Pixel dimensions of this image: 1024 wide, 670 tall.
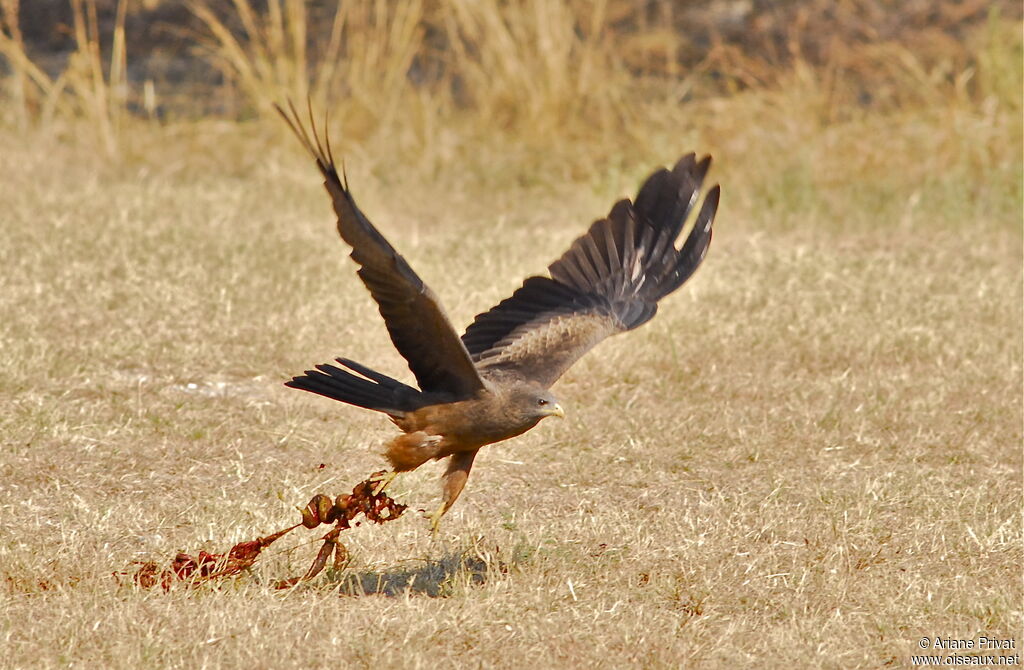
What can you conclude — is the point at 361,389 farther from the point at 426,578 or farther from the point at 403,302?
the point at 426,578

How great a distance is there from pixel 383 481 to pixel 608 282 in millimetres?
1343

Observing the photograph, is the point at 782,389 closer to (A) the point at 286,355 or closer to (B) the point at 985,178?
(A) the point at 286,355

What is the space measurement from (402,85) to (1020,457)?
5.60 meters

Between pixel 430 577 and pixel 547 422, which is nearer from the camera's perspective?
pixel 430 577

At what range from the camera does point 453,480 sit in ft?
13.7

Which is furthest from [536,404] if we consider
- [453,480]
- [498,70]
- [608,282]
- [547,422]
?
[498,70]

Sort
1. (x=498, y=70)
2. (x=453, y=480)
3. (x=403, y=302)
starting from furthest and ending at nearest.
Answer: (x=498, y=70), (x=453, y=480), (x=403, y=302)

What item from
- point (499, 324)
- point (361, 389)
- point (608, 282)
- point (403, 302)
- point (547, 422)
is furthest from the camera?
point (547, 422)

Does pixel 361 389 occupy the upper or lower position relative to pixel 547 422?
upper

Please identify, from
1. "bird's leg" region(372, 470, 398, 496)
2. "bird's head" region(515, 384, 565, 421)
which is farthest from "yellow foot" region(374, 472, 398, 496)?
"bird's head" region(515, 384, 565, 421)

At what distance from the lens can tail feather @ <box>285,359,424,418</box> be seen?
3.94 meters

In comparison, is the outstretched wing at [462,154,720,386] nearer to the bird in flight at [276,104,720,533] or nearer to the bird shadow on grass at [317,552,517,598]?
the bird in flight at [276,104,720,533]

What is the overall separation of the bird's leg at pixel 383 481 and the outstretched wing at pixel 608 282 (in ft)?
2.06

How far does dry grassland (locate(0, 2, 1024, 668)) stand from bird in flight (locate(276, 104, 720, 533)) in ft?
1.47
